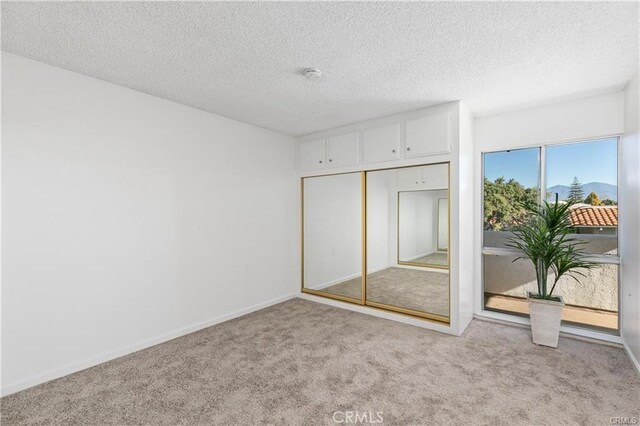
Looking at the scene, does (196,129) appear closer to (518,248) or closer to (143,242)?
(143,242)

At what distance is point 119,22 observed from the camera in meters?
1.83

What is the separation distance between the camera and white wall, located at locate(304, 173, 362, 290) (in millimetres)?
4195

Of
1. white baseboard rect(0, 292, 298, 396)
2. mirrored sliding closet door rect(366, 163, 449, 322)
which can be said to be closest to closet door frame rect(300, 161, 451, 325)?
mirrored sliding closet door rect(366, 163, 449, 322)

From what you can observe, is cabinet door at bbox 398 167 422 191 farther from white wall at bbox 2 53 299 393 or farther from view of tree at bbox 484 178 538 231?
white wall at bbox 2 53 299 393

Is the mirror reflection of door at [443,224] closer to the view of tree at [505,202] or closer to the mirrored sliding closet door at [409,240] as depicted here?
the mirrored sliding closet door at [409,240]

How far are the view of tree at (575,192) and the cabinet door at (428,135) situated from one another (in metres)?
1.40

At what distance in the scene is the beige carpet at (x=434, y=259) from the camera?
3.47 m

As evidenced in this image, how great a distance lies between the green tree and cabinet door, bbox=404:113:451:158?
60.0 inches

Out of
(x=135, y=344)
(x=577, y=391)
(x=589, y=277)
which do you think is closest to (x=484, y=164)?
(x=589, y=277)

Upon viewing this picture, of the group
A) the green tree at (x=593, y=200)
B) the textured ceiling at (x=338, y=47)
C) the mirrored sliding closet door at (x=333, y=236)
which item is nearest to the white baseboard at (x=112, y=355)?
the mirrored sliding closet door at (x=333, y=236)

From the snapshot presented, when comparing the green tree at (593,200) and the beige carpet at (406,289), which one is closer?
the green tree at (593,200)

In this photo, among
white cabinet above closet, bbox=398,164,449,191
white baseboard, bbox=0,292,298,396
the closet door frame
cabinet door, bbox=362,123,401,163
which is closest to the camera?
white baseboard, bbox=0,292,298,396

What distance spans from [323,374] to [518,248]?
258 centimetres

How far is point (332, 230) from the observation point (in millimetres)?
4484
